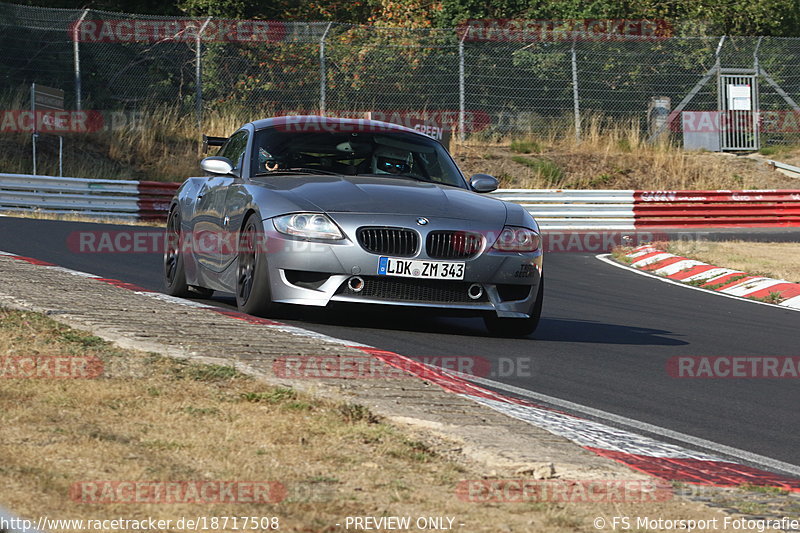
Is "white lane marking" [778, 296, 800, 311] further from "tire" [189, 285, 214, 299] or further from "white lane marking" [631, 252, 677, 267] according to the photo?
"tire" [189, 285, 214, 299]

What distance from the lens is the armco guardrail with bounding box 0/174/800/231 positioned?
73.7 ft

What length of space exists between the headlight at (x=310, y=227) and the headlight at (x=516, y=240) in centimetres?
107

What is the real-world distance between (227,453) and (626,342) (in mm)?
5334

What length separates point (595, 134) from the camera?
2897cm

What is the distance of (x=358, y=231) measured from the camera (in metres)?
8.10

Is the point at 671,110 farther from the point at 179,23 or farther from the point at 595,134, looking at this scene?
the point at 179,23

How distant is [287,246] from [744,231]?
18.6m

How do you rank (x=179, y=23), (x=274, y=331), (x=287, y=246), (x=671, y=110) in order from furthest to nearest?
1. (x=671, y=110)
2. (x=179, y=23)
3. (x=287, y=246)
4. (x=274, y=331)

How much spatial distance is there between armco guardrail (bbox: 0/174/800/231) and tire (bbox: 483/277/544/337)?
585 inches

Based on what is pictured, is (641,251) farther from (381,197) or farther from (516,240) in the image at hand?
(381,197)

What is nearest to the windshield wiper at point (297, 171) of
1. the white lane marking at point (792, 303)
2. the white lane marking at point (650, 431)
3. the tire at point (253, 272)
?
the tire at point (253, 272)

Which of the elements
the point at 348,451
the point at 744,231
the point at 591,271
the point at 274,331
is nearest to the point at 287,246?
the point at 274,331

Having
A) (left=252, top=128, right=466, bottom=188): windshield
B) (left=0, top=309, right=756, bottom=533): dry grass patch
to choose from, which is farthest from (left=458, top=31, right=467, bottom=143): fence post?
(left=0, top=309, right=756, bottom=533): dry grass patch

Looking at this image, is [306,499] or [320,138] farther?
[320,138]
